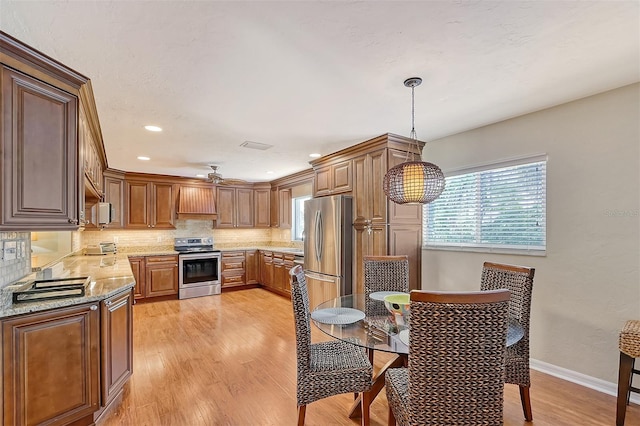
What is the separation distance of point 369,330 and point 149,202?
5.33 metres

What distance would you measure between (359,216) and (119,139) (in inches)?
117

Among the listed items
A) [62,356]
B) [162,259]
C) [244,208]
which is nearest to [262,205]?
[244,208]

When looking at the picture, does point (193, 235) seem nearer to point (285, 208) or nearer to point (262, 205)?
point (262, 205)

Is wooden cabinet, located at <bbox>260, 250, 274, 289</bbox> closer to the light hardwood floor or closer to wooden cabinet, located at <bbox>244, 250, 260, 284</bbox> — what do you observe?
wooden cabinet, located at <bbox>244, 250, 260, 284</bbox>

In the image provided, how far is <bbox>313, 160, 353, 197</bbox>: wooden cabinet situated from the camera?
155 inches

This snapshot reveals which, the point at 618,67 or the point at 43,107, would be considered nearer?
the point at 43,107

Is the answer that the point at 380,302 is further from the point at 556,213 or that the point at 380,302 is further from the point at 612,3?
the point at 612,3

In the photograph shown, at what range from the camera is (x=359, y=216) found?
3.74 meters

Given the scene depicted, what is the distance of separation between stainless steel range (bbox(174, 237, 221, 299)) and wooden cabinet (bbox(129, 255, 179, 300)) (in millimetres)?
138

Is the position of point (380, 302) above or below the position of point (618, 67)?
below

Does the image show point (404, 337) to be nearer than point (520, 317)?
Yes

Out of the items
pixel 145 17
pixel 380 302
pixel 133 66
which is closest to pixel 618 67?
pixel 380 302

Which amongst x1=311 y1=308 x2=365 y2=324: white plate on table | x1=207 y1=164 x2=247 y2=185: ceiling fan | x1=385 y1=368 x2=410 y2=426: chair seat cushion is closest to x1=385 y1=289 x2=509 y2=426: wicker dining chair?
x1=385 y1=368 x2=410 y2=426: chair seat cushion

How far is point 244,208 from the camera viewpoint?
22.4 feet
